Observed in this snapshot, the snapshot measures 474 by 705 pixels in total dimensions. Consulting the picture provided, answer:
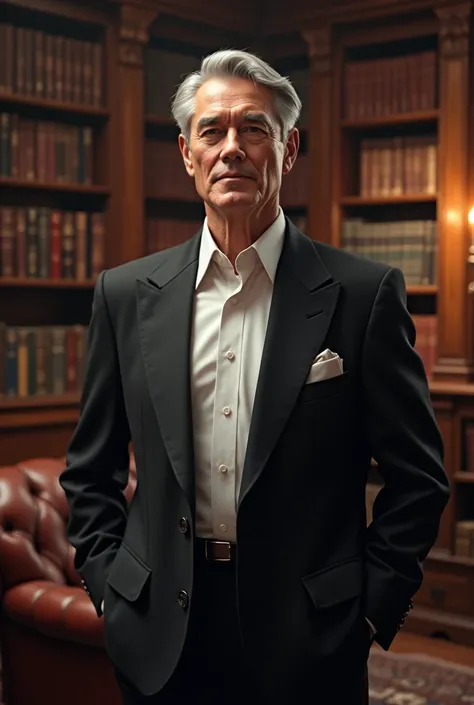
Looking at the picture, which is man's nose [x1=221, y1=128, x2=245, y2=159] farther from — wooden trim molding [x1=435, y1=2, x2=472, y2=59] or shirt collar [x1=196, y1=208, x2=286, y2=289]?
wooden trim molding [x1=435, y1=2, x2=472, y2=59]

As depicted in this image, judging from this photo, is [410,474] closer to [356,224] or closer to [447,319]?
[447,319]

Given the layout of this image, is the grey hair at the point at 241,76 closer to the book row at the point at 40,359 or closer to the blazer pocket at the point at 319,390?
the blazer pocket at the point at 319,390

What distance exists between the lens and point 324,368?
1.67 meters

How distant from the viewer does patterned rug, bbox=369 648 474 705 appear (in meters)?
3.60

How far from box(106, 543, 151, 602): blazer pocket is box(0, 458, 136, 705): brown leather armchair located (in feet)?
2.69

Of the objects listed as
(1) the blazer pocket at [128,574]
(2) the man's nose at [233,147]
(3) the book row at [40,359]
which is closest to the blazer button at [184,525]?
(1) the blazer pocket at [128,574]

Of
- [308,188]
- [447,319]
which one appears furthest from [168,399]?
[308,188]

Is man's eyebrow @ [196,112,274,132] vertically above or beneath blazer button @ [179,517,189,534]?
above

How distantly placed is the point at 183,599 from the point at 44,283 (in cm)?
286

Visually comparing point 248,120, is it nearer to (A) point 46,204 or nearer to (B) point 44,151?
(B) point 44,151

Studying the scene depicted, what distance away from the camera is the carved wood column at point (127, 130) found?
4.52 m

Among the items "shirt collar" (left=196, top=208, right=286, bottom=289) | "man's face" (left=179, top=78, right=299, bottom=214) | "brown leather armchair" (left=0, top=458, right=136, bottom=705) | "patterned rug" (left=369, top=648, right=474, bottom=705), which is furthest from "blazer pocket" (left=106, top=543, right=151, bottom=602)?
"patterned rug" (left=369, top=648, right=474, bottom=705)

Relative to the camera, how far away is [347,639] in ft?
5.48

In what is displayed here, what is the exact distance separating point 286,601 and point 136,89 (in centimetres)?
334
